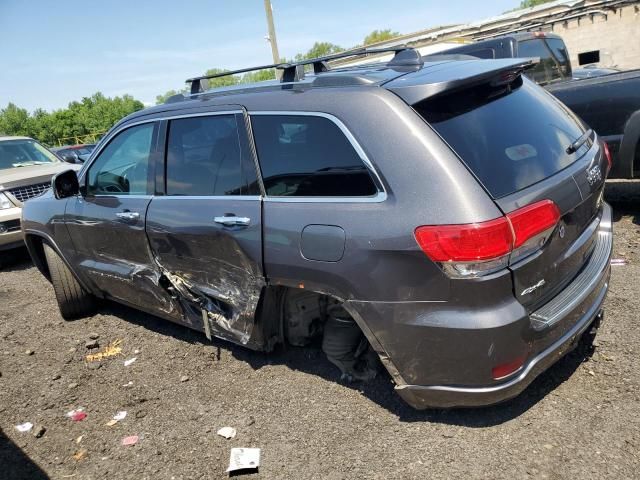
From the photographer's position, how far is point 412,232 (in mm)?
2186

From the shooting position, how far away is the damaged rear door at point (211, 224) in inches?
112

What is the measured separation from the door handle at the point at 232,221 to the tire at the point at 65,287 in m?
2.31

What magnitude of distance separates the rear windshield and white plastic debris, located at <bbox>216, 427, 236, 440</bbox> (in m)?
1.89

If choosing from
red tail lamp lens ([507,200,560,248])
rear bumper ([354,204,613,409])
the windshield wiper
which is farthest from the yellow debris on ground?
the windshield wiper

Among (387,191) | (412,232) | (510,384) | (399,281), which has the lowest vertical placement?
(510,384)

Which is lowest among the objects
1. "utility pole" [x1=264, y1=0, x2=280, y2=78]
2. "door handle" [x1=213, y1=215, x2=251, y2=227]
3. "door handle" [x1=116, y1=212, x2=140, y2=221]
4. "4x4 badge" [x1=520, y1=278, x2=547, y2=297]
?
"4x4 badge" [x1=520, y1=278, x2=547, y2=297]

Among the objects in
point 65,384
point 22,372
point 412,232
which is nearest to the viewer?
point 412,232

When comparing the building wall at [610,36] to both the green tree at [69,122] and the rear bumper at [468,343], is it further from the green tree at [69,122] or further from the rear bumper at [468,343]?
the green tree at [69,122]

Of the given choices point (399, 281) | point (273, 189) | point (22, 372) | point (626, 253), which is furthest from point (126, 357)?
point (626, 253)

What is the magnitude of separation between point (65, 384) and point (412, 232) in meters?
2.84

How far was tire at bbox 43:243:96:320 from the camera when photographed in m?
4.52

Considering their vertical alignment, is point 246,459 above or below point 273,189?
below

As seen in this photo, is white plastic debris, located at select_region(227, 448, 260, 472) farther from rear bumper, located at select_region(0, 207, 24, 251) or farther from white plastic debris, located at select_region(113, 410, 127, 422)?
rear bumper, located at select_region(0, 207, 24, 251)

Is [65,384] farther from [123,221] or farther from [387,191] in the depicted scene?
[387,191]
